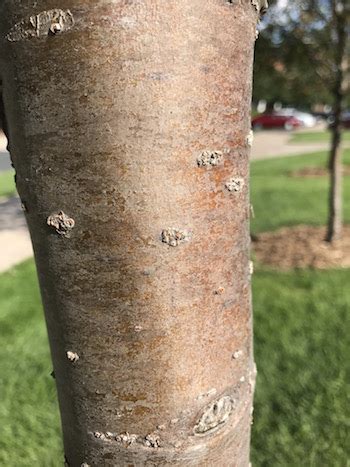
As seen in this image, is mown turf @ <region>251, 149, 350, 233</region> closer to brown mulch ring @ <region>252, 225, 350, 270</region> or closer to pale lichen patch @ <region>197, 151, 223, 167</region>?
brown mulch ring @ <region>252, 225, 350, 270</region>

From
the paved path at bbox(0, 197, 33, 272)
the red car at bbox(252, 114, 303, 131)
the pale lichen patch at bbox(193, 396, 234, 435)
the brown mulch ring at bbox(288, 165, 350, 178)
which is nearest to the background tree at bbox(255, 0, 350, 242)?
the paved path at bbox(0, 197, 33, 272)

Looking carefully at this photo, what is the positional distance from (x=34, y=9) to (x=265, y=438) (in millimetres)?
2982

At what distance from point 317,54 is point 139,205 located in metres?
6.11

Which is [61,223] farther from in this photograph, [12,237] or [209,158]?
[12,237]

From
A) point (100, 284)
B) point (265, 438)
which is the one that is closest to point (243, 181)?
point (100, 284)

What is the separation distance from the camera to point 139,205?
2.67 ft

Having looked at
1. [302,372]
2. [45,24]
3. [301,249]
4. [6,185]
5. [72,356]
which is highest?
[45,24]

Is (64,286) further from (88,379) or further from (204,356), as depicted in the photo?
(204,356)

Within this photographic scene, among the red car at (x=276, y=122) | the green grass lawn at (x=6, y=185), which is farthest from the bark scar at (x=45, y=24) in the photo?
the red car at (x=276, y=122)

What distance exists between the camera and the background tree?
5.91 m

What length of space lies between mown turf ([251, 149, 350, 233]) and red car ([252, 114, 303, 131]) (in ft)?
71.6

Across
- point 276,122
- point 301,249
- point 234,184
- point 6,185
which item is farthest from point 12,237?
point 276,122

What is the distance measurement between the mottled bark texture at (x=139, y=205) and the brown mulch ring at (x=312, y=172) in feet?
41.1

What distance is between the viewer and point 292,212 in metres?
8.20
